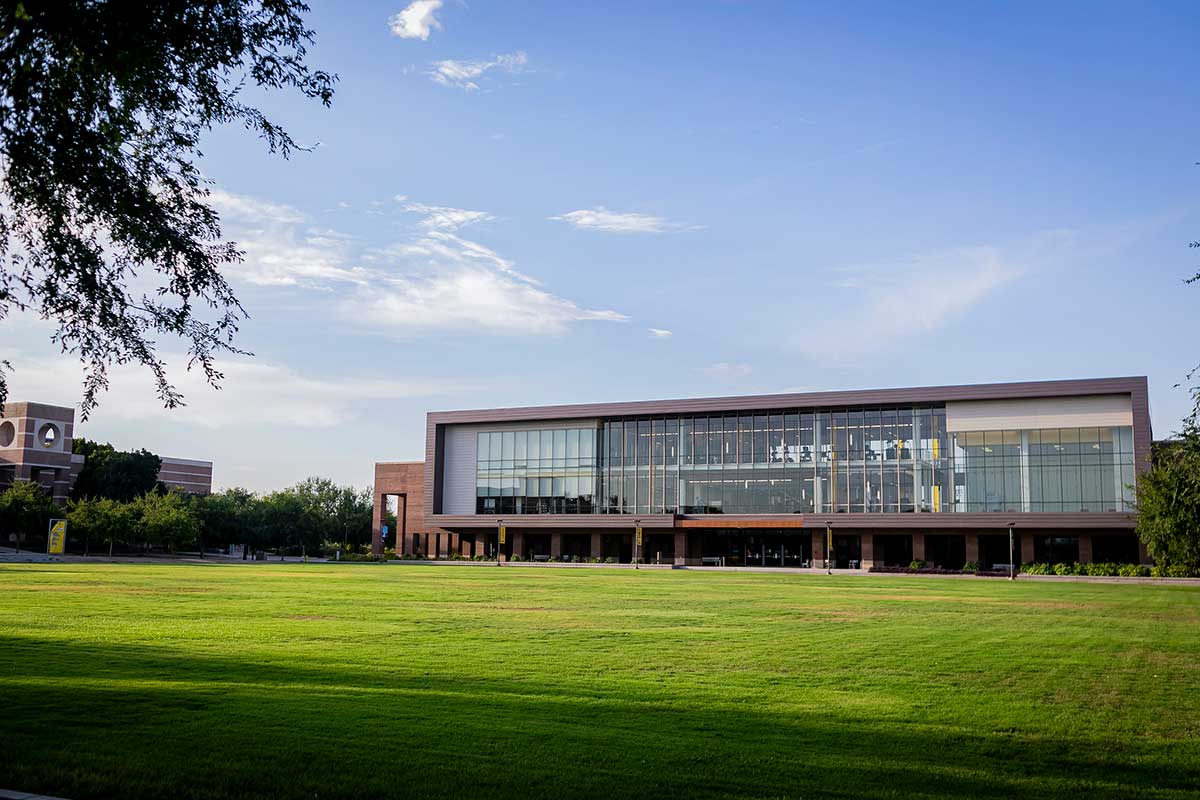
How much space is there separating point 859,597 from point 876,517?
48.6 meters

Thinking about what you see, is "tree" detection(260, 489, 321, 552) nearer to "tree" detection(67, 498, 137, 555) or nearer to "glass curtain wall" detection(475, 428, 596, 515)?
"glass curtain wall" detection(475, 428, 596, 515)

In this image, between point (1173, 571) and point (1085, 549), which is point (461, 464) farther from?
point (1173, 571)

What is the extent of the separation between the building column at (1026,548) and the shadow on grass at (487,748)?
75.3 metres

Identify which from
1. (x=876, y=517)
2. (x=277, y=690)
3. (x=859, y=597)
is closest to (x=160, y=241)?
(x=277, y=690)

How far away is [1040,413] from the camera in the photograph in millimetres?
82250

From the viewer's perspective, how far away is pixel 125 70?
10.9m

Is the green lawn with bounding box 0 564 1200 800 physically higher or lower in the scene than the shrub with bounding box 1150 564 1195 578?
higher

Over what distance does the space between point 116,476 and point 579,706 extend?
383 ft

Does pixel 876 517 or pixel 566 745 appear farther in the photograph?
pixel 876 517

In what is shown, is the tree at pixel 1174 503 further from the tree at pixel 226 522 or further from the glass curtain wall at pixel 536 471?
the tree at pixel 226 522

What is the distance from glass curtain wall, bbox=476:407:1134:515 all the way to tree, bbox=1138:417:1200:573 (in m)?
7.75

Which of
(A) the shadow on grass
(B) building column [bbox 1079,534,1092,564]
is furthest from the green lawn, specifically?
(B) building column [bbox 1079,534,1092,564]

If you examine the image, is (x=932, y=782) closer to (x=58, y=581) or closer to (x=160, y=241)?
(x=160, y=241)

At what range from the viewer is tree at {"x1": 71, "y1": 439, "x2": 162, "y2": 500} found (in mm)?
115062
